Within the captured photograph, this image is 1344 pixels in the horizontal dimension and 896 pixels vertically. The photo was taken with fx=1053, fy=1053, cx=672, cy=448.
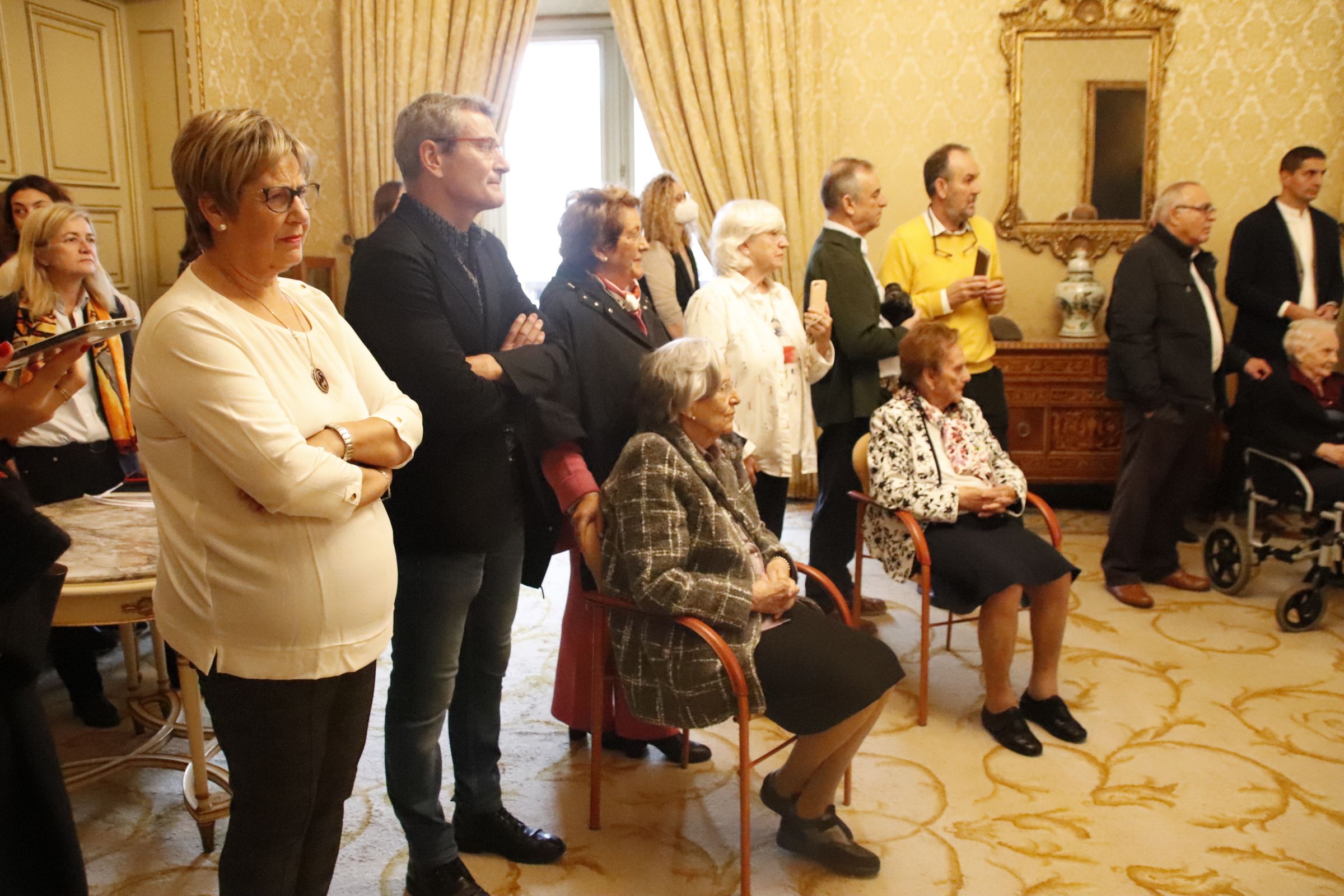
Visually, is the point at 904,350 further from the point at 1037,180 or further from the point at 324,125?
the point at 324,125

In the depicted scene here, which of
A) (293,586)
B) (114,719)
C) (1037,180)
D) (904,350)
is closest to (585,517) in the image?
(293,586)

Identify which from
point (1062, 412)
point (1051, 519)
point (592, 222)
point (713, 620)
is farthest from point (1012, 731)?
point (1062, 412)

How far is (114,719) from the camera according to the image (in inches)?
122

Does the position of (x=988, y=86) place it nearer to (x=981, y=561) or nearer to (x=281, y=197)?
(x=981, y=561)

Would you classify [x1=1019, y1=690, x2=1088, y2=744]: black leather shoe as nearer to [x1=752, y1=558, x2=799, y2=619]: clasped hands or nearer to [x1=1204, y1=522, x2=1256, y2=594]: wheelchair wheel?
[x1=752, y1=558, x2=799, y2=619]: clasped hands

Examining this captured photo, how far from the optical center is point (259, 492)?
1.41 metres

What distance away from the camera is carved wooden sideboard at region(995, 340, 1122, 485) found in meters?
5.04

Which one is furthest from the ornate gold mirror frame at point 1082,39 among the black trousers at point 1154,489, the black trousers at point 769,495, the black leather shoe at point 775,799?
the black leather shoe at point 775,799

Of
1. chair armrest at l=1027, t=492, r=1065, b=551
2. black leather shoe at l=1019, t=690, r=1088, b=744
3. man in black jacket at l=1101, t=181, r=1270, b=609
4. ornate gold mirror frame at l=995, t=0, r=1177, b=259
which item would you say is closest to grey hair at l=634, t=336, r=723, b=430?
chair armrest at l=1027, t=492, r=1065, b=551

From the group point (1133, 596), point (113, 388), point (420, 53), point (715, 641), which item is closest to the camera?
point (715, 641)

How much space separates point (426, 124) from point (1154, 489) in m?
3.24

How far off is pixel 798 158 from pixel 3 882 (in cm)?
486

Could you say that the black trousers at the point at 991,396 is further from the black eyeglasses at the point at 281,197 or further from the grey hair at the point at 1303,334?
the black eyeglasses at the point at 281,197

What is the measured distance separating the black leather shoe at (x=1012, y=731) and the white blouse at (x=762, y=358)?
88 centimetres
